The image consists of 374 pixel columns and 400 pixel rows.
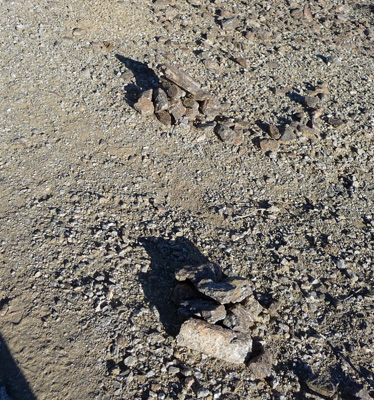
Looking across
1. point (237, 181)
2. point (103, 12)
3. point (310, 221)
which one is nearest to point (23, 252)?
point (237, 181)

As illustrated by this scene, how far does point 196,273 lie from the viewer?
4.55 metres

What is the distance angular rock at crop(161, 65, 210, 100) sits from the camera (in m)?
6.97

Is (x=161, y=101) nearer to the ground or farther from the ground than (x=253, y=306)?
farther from the ground

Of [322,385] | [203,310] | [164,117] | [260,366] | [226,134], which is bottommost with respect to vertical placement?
[322,385]

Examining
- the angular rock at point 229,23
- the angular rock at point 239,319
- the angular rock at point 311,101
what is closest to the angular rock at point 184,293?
the angular rock at point 239,319

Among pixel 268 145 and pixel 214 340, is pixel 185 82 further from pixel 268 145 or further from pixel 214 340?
pixel 214 340

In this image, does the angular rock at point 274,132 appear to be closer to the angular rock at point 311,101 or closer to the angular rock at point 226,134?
the angular rock at point 226,134

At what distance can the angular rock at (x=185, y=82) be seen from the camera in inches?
275

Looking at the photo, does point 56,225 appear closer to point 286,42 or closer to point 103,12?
point 103,12

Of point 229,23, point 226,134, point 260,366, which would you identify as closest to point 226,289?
point 260,366

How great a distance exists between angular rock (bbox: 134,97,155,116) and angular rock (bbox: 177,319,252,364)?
3620mm

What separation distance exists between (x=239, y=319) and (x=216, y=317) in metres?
0.28

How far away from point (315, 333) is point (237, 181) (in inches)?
93.7

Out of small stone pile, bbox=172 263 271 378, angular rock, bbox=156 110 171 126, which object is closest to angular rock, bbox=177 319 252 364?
small stone pile, bbox=172 263 271 378
